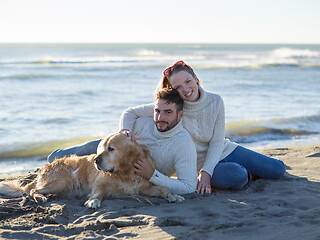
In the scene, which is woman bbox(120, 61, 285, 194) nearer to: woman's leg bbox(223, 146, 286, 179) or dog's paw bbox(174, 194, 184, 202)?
woman's leg bbox(223, 146, 286, 179)

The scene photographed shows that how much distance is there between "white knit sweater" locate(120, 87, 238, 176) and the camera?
4328mm

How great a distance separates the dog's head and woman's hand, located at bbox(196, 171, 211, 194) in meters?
0.84

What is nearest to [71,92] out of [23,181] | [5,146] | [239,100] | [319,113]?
[239,100]

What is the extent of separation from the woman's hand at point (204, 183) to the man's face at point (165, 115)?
0.72 metres

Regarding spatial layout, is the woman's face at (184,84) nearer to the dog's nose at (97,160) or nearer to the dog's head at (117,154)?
the dog's head at (117,154)

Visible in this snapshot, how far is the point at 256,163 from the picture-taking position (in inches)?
186

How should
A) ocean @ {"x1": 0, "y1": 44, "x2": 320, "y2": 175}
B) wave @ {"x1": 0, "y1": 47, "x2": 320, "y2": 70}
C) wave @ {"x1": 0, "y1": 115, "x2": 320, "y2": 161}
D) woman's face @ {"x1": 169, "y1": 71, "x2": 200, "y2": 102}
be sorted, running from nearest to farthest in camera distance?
woman's face @ {"x1": 169, "y1": 71, "x2": 200, "y2": 102} < wave @ {"x1": 0, "y1": 115, "x2": 320, "y2": 161} < ocean @ {"x1": 0, "y1": 44, "x2": 320, "y2": 175} < wave @ {"x1": 0, "y1": 47, "x2": 320, "y2": 70}

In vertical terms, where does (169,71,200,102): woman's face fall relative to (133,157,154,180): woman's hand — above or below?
above

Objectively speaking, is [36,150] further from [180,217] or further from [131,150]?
[180,217]

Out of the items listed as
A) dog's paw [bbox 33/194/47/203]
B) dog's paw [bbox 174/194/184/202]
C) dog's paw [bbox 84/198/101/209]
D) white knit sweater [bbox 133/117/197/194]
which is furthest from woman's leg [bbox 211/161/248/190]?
dog's paw [bbox 33/194/47/203]

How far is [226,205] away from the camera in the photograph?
3.81m

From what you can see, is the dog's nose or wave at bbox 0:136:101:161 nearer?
the dog's nose

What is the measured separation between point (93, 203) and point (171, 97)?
138 centimetres

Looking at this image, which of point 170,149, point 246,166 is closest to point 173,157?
point 170,149
